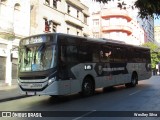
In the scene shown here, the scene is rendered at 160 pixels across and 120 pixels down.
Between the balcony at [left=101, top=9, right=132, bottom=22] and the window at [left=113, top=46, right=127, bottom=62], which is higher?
the balcony at [left=101, top=9, right=132, bottom=22]

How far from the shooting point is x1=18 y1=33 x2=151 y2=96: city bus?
47.4 feet

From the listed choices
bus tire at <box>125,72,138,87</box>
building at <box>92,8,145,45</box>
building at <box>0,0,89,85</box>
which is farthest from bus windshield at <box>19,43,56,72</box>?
building at <box>92,8,145,45</box>

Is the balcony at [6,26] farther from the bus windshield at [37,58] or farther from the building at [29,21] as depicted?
the bus windshield at [37,58]

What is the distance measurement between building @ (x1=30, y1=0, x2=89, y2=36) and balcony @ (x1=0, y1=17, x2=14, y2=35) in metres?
4.29

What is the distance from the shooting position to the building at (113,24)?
7606cm

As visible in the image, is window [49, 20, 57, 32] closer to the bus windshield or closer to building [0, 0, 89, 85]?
building [0, 0, 89, 85]

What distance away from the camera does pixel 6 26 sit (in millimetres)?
26500

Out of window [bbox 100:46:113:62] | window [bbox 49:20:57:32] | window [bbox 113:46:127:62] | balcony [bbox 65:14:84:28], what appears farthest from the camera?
balcony [bbox 65:14:84:28]

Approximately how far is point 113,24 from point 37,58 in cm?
6364

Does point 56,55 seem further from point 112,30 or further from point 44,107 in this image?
point 112,30

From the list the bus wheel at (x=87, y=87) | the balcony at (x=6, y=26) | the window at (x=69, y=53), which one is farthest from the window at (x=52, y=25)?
the window at (x=69, y=53)

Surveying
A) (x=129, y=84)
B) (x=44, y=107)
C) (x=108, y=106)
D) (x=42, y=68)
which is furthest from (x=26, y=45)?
(x=129, y=84)

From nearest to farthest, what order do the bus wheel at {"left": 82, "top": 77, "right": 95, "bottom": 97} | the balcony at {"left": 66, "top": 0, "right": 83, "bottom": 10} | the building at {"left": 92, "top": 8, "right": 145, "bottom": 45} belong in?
1. the bus wheel at {"left": 82, "top": 77, "right": 95, "bottom": 97}
2. the balcony at {"left": 66, "top": 0, "right": 83, "bottom": 10}
3. the building at {"left": 92, "top": 8, "right": 145, "bottom": 45}

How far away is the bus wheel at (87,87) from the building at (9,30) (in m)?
10.6
